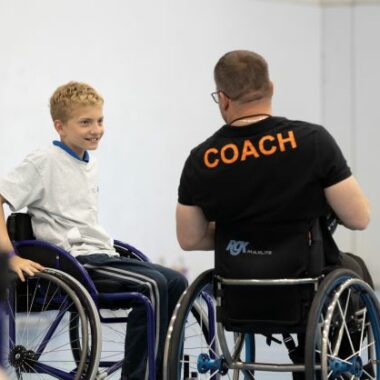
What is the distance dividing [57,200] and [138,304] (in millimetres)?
414

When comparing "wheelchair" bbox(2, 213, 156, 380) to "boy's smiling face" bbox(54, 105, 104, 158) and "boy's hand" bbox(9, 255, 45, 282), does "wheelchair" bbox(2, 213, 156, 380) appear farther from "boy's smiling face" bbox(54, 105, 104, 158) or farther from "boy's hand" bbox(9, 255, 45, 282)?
"boy's smiling face" bbox(54, 105, 104, 158)

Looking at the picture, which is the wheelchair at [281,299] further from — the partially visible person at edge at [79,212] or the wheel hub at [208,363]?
the partially visible person at edge at [79,212]

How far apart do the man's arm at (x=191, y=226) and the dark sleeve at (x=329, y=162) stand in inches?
13.1

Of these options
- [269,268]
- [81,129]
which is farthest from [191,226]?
[81,129]

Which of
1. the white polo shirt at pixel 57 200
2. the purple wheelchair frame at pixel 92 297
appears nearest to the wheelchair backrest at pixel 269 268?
the purple wheelchair frame at pixel 92 297

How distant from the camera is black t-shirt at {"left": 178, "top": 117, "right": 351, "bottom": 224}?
2.11m

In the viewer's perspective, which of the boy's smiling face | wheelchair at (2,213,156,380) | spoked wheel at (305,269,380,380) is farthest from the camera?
the boy's smiling face

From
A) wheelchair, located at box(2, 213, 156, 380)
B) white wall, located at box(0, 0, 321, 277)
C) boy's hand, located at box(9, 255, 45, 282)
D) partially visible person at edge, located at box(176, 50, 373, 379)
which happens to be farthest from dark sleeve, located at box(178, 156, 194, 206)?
white wall, located at box(0, 0, 321, 277)

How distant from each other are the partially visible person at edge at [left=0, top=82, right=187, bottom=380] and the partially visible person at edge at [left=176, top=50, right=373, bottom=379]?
0.40 meters

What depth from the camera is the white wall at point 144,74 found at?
194 inches

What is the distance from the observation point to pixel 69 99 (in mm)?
2840

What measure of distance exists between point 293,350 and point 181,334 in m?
0.37

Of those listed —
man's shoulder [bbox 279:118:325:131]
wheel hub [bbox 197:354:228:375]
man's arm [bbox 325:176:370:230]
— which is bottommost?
wheel hub [bbox 197:354:228:375]

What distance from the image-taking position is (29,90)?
4.93 m
